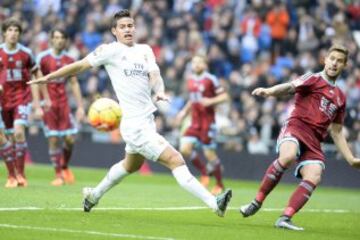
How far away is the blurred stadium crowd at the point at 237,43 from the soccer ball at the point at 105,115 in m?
10.4

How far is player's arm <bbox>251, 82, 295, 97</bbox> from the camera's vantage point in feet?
36.5

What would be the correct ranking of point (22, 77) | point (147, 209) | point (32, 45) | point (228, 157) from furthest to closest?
point (32, 45), point (228, 157), point (22, 77), point (147, 209)

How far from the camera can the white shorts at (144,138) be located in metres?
11.6

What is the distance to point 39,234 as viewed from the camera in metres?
9.98

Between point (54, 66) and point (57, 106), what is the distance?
0.80m

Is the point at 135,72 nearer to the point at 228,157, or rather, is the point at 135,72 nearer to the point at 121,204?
the point at 121,204

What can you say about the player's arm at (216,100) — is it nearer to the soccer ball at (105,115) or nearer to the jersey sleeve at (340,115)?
the soccer ball at (105,115)

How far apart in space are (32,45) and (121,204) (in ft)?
56.0

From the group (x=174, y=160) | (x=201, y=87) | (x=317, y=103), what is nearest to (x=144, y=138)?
(x=174, y=160)

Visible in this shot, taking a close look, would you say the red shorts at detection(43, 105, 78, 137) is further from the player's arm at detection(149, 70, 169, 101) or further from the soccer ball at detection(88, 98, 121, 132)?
the player's arm at detection(149, 70, 169, 101)

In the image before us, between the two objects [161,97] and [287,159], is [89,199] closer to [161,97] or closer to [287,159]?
[161,97]

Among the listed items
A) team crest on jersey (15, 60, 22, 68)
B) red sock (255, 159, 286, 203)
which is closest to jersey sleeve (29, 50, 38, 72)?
team crest on jersey (15, 60, 22, 68)

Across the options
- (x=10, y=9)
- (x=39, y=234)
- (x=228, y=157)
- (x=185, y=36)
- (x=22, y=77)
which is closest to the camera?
(x=39, y=234)

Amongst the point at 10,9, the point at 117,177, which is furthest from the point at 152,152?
the point at 10,9
